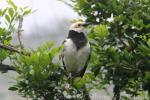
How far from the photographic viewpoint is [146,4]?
8.27ft

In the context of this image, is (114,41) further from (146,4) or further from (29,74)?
(29,74)

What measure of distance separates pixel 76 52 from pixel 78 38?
0.09 m

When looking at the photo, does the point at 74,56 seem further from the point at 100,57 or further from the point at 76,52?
the point at 100,57

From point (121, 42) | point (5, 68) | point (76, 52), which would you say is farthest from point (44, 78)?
point (76, 52)

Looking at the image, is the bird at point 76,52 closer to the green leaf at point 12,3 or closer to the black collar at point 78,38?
the black collar at point 78,38

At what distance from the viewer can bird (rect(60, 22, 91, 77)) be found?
3.21 meters

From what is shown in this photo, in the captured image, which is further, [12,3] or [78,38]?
[78,38]

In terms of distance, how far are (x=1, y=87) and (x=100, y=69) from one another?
642 centimetres

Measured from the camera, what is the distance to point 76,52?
3.27 m

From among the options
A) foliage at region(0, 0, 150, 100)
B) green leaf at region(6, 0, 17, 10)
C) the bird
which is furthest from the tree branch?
the bird

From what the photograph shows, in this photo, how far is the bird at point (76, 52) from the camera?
3.21 meters

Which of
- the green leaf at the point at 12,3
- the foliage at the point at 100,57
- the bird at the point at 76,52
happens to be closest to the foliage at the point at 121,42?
the foliage at the point at 100,57

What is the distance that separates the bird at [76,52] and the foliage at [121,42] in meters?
0.60

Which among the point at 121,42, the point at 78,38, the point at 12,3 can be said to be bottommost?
the point at 121,42
